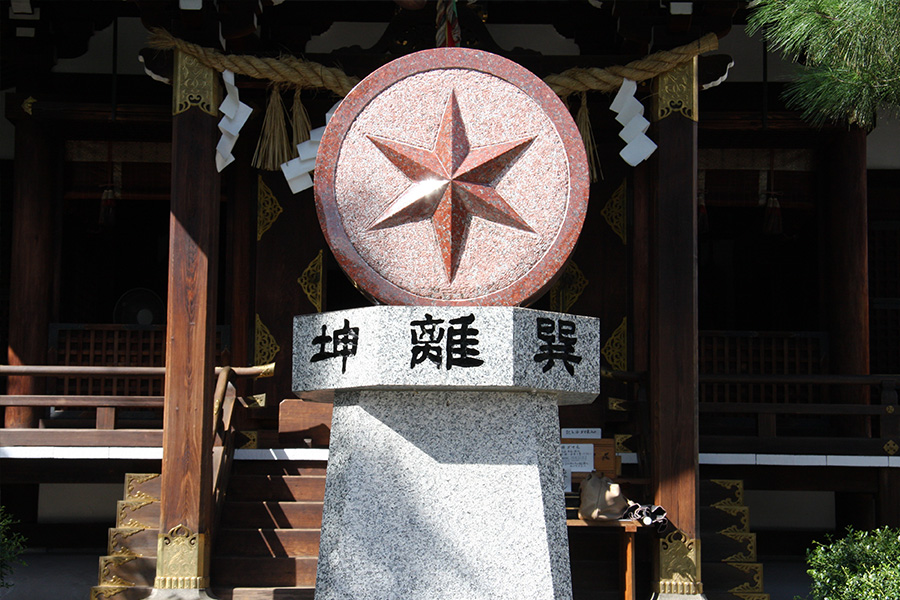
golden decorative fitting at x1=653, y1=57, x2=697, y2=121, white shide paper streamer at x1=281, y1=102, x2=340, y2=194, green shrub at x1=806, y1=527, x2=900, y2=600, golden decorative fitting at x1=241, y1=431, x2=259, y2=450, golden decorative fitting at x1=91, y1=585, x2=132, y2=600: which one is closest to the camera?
green shrub at x1=806, y1=527, x2=900, y2=600

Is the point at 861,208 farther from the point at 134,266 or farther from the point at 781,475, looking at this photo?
the point at 134,266

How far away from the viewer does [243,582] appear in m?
7.19

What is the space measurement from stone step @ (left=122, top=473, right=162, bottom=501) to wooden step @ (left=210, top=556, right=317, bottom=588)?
74 cm

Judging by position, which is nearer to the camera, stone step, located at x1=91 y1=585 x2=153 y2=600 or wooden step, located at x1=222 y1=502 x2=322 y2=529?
stone step, located at x1=91 y1=585 x2=153 y2=600

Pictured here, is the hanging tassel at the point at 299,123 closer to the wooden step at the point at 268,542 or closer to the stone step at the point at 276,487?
the stone step at the point at 276,487

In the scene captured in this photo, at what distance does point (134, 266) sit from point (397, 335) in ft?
27.6

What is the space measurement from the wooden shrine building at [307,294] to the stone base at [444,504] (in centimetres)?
235

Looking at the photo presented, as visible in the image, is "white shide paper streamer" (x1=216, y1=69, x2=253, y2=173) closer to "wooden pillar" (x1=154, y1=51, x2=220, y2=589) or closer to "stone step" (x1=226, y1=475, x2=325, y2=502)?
"wooden pillar" (x1=154, y1=51, x2=220, y2=589)

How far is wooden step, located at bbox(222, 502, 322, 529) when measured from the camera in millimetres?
7547

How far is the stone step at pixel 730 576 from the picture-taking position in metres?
7.50

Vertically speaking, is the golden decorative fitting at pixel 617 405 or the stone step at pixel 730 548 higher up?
the golden decorative fitting at pixel 617 405

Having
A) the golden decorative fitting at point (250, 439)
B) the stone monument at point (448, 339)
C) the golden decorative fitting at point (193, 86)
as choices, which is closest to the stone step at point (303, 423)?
the golden decorative fitting at point (250, 439)

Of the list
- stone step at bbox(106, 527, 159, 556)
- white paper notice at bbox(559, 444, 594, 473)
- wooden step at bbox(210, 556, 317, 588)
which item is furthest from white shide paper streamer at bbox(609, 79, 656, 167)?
stone step at bbox(106, 527, 159, 556)

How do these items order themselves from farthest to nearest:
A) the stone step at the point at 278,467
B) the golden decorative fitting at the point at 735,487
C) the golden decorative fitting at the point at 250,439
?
the golden decorative fitting at the point at 250,439, the stone step at the point at 278,467, the golden decorative fitting at the point at 735,487
